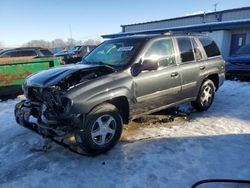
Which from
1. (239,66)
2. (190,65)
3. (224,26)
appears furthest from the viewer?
(224,26)

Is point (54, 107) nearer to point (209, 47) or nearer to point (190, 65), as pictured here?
point (190, 65)

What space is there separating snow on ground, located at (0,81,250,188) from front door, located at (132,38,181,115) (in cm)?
59

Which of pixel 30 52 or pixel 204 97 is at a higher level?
pixel 30 52

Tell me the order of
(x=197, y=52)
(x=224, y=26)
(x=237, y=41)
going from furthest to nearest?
(x=224, y=26) < (x=237, y=41) < (x=197, y=52)

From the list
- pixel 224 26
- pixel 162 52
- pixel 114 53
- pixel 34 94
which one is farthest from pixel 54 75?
pixel 224 26

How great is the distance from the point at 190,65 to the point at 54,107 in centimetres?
307

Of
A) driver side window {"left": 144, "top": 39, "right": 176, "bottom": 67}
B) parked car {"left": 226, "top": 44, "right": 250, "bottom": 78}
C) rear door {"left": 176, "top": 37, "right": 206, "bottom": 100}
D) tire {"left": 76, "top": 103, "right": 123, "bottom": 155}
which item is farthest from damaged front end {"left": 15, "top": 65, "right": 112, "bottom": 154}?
parked car {"left": 226, "top": 44, "right": 250, "bottom": 78}

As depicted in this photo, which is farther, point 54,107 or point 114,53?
point 114,53

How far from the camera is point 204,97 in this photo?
6.44 m

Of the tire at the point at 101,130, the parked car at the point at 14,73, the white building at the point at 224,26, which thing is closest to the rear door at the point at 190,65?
the tire at the point at 101,130

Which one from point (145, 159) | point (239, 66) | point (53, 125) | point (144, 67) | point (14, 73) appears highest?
point (144, 67)

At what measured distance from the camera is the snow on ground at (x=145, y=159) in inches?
140

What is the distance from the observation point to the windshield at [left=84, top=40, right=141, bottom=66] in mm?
4828

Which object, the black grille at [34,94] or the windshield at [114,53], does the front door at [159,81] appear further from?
the black grille at [34,94]
